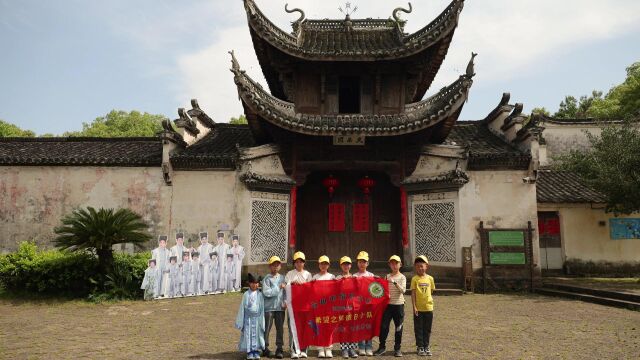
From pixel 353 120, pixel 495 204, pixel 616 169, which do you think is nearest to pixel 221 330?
pixel 353 120

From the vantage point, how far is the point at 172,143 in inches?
512

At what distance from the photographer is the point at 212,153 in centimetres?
1315

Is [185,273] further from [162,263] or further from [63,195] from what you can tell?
[63,195]

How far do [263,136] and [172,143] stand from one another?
2832mm

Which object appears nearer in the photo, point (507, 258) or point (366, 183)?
point (507, 258)

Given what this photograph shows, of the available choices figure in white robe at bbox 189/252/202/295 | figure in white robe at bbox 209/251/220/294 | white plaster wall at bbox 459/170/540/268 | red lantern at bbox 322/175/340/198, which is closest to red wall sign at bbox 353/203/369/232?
red lantern at bbox 322/175/340/198

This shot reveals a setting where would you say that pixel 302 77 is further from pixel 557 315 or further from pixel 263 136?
pixel 557 315

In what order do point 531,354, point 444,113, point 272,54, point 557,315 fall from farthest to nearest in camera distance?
point 272,54 → point 444,113 → point 557,315 → point 531,354

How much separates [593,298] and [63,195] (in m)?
15.2

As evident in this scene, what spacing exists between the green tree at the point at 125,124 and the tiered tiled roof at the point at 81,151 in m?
31.2

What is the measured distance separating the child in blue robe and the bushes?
5.99m

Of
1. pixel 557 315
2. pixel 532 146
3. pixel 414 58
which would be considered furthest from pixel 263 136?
pixel 557 315

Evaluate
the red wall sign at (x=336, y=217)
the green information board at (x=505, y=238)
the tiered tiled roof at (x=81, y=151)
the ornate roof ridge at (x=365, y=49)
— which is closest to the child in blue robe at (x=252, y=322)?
the red wall sign at (x=336, y=217)

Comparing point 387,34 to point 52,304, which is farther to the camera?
point 387,34
